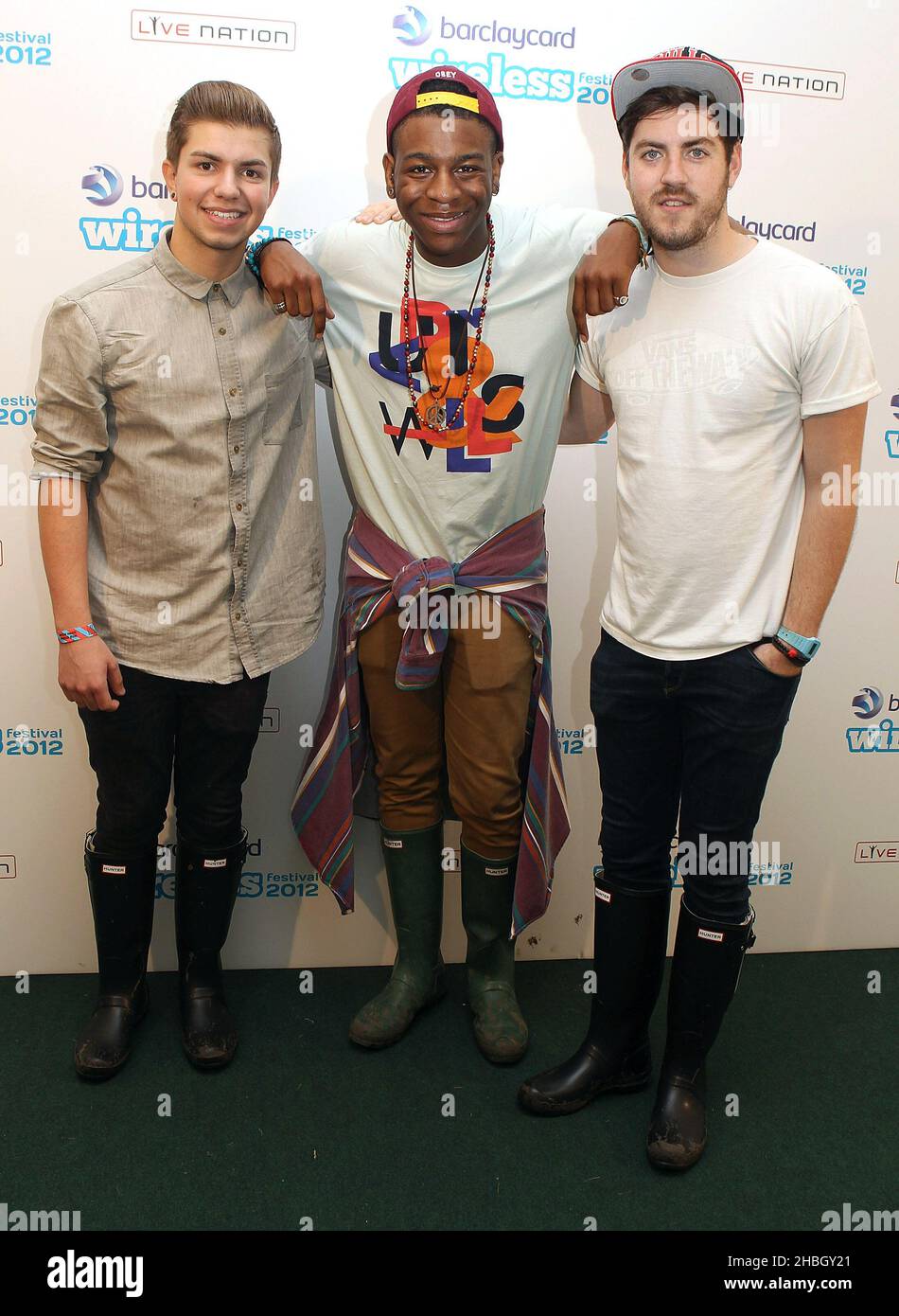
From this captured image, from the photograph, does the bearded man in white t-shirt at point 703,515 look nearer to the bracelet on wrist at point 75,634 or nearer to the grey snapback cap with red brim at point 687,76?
the grey snapback cap with red brim at point 687,76

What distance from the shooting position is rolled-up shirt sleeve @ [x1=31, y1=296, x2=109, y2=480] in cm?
169

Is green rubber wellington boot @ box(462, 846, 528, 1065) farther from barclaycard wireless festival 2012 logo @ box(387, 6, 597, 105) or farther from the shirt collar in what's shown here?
barclaycard wireless festival 2012 logo @ box(387, 6, 597, 105)

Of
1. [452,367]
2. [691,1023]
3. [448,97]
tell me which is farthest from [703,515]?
[691,1023]

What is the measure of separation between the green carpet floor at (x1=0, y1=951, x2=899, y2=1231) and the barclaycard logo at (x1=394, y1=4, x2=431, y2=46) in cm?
210

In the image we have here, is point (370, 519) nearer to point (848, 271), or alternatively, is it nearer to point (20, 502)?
point (20, 502)

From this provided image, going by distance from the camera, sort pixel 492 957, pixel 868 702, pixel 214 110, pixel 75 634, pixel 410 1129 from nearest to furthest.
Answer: pixel 214 110, pixel 75 634, pixel 410 1129, pixel 492 957, pixel 868 702

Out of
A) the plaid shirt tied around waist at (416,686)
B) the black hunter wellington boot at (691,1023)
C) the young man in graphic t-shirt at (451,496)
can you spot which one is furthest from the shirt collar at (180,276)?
the black hunter wellington boot at (691,1023)

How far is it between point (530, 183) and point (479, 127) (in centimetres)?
51

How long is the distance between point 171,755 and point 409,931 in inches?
25.7

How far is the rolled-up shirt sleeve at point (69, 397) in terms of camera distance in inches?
66.5

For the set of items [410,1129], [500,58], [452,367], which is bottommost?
[410,1129]

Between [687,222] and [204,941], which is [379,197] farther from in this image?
[204,941]

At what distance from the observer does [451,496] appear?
6.15 ft

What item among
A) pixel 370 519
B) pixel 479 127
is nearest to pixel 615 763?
pixel 370 519
